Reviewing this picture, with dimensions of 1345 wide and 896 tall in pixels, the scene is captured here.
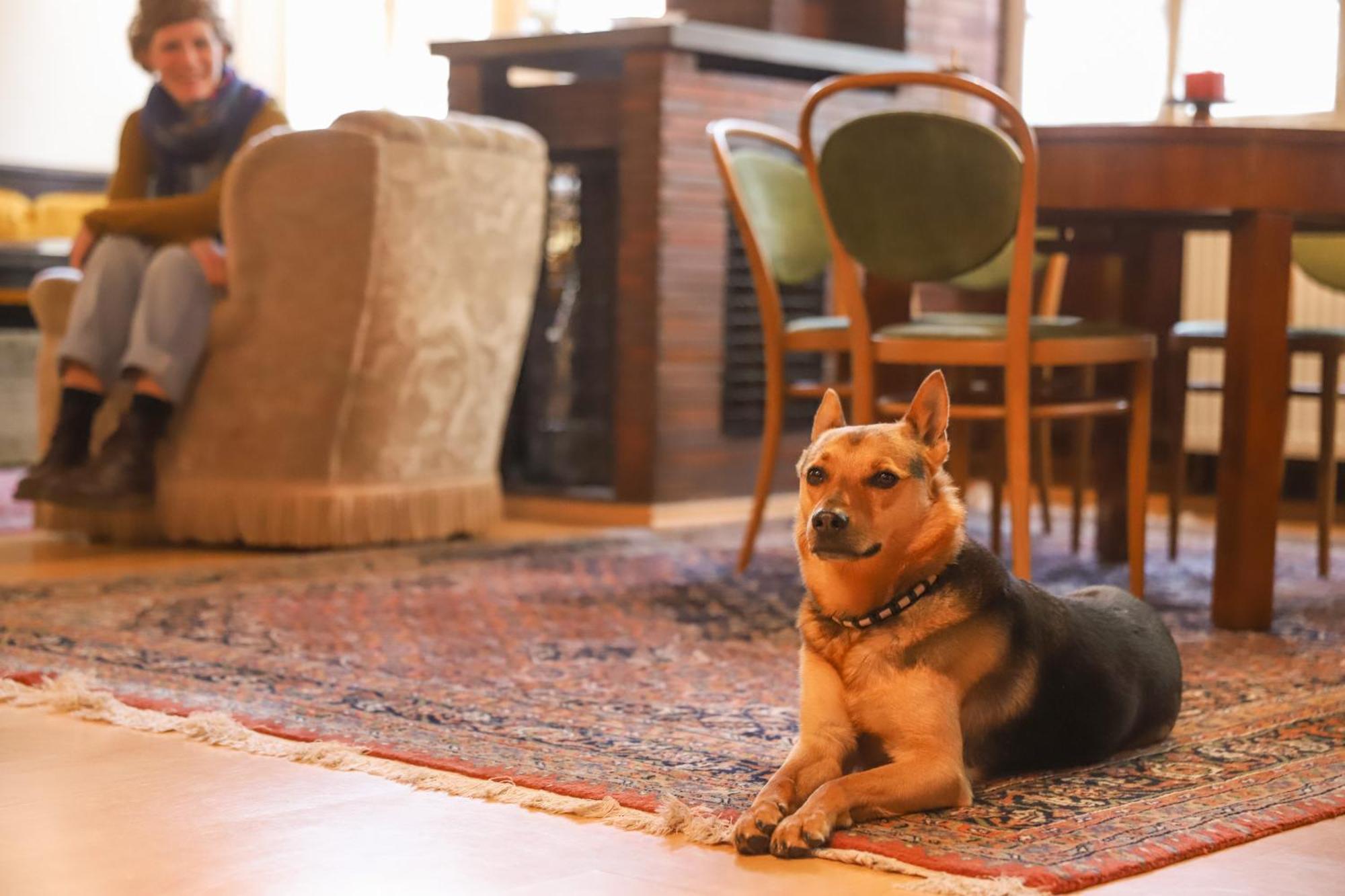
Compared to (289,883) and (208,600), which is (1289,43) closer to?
(208,600)

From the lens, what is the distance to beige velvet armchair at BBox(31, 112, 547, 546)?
12.9 feet

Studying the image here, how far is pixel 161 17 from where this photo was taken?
420 centimetres

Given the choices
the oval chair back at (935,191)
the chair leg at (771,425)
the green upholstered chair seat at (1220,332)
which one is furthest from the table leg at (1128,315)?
the oval chair back at (935,191)

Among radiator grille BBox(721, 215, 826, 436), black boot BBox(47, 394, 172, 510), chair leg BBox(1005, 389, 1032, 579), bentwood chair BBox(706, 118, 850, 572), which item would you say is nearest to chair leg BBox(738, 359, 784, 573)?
bentwood chair BBox(706, 118, 850, 572)

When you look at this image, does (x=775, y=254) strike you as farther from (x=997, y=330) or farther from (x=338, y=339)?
(x=338, y=339)

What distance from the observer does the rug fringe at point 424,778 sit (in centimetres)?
166

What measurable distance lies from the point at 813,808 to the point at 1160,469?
4.09m

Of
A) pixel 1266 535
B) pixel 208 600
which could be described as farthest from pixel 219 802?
pixel 1266 535

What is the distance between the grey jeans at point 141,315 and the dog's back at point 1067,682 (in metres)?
2.42

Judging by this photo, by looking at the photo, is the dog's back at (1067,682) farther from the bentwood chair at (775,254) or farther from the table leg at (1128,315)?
the table leg at (1128,315)

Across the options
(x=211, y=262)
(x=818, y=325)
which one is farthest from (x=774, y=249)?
(x=211, y=262)

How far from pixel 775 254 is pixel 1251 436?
121cm

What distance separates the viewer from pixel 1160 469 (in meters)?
5.59

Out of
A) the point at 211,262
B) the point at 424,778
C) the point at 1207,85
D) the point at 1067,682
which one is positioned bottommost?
the point at 424,778
